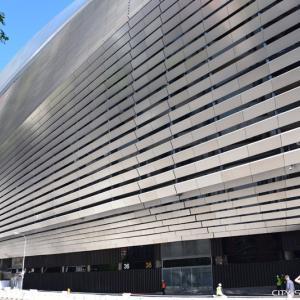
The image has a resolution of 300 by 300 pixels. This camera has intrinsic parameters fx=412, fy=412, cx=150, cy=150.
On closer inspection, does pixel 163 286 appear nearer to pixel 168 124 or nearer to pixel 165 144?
pixel 165 144

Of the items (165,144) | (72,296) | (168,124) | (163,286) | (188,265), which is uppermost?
(168,124)

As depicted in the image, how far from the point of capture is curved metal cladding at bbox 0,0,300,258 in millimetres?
18828

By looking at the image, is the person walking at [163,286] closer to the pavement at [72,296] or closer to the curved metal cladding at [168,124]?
the curved metal cladding at [168,124]

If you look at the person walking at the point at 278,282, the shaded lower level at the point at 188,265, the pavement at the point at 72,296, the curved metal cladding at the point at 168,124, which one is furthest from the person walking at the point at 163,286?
the person walking at the point at 278,282

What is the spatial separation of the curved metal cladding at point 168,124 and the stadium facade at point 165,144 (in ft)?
0.27

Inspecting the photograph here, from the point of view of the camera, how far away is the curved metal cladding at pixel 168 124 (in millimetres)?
18828

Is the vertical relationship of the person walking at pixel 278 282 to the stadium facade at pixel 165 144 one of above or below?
below

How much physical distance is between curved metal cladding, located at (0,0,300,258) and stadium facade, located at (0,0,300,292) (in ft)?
0.27

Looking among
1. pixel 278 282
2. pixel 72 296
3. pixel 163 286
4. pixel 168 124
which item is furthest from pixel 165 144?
pixel 163 286

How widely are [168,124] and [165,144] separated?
1172mm

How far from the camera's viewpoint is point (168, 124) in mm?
23844

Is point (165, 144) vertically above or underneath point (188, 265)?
above

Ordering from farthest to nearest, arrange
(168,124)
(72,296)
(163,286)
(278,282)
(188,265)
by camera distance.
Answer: (163,286) < (188,265) < (278,282) < (72,296) < (168,124)

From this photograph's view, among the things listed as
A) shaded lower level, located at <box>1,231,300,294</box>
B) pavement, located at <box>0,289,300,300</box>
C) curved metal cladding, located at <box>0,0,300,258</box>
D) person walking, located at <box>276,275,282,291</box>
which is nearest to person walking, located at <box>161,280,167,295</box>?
shaded lower level, located at <box>1,231,300,294</box>
